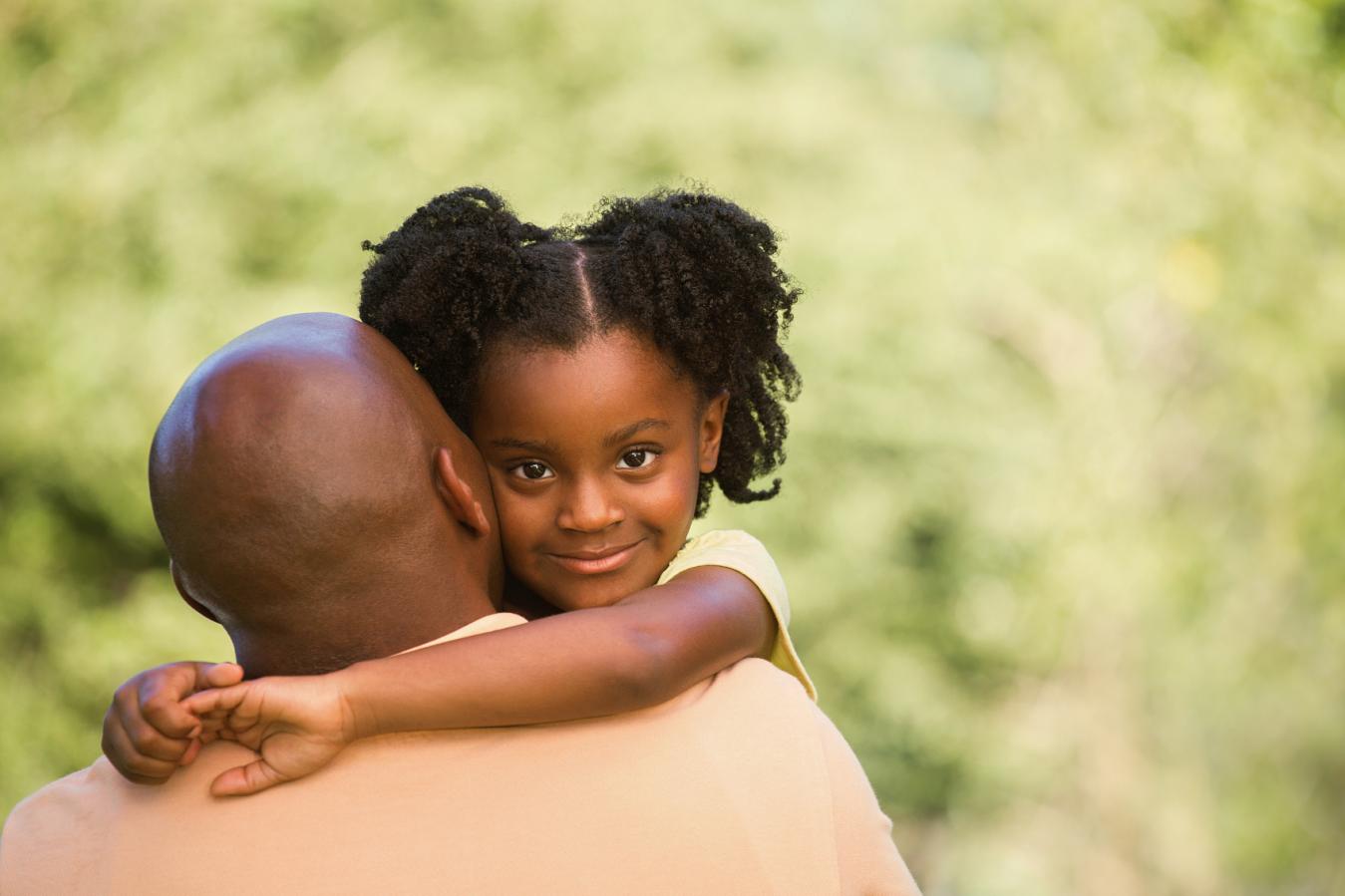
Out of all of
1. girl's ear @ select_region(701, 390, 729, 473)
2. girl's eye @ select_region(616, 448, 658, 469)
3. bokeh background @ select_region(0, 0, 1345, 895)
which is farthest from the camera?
bokeh background @ select_region(0, 0, 1345, 895)

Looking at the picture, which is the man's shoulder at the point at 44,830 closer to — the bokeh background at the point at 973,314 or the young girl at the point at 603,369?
the young girl at the point at 603,369

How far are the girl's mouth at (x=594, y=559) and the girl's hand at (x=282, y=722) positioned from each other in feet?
2.45

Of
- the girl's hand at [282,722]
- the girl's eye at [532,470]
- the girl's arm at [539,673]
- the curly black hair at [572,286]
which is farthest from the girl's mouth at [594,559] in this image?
the girl's hand at [282,722]

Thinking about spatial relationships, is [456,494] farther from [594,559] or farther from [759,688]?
[594,559]

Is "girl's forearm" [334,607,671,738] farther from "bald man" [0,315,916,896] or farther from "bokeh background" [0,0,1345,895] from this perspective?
"bokeh background" [0,0,1345,895]

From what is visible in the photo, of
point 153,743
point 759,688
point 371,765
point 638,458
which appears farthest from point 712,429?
point 153,743

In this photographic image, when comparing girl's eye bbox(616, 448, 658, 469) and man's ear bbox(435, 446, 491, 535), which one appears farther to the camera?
girl's eye bbox(616, 448, 658, 469)

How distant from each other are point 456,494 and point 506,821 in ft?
1.31

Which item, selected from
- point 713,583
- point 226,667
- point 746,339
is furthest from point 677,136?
point 226,667

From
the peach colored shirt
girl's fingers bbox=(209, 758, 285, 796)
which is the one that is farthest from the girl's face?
girl's fingers bbox=(209, 758, 285, 796)

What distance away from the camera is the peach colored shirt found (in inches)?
60.4

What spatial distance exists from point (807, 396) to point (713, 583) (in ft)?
15.7

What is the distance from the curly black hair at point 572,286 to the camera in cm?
224

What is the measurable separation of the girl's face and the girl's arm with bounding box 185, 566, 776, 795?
1.45ft
